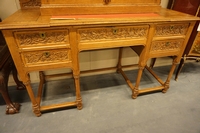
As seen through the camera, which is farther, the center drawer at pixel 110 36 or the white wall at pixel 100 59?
the white wall at pixel 100 59

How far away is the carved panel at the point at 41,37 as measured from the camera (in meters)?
1.00

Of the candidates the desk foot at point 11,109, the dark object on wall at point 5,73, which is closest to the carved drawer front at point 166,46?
the dark object on wall at point 5,73

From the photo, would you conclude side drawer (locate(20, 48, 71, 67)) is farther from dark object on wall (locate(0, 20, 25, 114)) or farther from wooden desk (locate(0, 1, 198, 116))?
dark object on wall (locate(0, 20, 25, 114))

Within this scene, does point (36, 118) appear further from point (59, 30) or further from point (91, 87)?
point (59, 30)

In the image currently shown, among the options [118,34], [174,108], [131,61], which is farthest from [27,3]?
[174,108]

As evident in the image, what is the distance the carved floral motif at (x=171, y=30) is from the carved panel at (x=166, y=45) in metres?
0.08

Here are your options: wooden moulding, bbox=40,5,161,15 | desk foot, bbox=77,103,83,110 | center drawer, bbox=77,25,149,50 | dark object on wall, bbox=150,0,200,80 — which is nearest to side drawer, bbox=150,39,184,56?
center drawer, bbox=77,25,149,50

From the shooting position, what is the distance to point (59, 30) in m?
1.03

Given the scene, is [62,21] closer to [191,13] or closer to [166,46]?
[166,46]

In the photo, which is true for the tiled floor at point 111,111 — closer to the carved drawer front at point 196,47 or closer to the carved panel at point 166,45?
the carved drawer front at point 196,47

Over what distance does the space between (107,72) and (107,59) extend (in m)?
0.23

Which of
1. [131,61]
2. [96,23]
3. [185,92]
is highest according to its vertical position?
[96,23]

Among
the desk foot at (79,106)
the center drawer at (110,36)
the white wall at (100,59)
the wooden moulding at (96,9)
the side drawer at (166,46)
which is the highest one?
the wooden moulding at (96,9)

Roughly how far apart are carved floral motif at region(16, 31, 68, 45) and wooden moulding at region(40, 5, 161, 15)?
0.24 m
